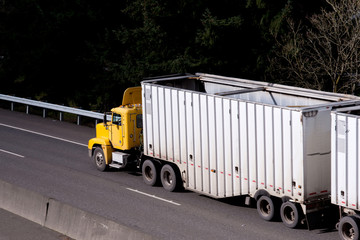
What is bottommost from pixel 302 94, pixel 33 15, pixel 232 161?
pixel 232 161

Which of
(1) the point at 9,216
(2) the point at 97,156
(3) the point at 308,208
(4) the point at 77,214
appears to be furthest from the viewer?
(2) the point at 97,156

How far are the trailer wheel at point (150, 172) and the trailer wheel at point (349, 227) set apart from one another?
21.2 ft

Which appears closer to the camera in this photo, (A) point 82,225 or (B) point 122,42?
(A) point 82,225

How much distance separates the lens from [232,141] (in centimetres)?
1606

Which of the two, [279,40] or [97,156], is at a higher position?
[279,40]

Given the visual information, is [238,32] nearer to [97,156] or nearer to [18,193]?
[97,156]

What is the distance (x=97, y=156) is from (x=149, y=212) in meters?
5.07

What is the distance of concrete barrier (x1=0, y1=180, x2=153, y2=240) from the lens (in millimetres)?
12219

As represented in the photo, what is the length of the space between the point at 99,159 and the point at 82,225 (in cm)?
785

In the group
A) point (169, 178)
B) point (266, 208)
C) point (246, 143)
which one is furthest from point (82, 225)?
point (169, 178)

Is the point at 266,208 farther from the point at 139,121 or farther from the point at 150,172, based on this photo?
the point at 139,121

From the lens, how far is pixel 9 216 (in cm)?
1533

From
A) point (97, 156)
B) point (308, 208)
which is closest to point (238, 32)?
point (97, 156)

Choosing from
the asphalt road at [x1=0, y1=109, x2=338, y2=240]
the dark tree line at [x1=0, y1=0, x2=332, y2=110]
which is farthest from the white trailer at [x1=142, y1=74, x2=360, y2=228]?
the dark tree line at [x1=0, y1=0, x2=332, y2=110]
